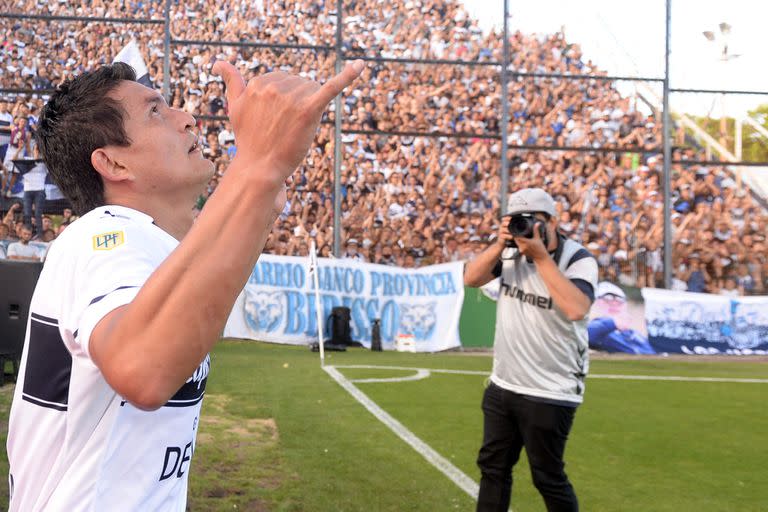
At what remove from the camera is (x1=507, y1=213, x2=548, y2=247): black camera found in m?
5.11

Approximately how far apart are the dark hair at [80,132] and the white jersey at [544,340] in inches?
136

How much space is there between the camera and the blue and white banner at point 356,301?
17.7 meters

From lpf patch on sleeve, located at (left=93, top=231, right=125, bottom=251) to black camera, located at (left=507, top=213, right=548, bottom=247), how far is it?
367cm

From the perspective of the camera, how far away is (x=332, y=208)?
20250 mm

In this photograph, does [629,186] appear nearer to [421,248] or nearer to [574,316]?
[421,248]

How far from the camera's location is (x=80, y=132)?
1.95m

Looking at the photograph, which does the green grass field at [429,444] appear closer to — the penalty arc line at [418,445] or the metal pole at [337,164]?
the penalty arc line at [418,445]

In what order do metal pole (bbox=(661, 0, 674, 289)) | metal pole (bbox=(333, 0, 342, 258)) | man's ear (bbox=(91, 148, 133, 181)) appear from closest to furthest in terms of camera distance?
man's ear (bbox=(91, 148, 133, 181)) < metal pole (bbox=(333, 0, 342, 258)) < metal pole (bbox=(661, 0, 674, 289))

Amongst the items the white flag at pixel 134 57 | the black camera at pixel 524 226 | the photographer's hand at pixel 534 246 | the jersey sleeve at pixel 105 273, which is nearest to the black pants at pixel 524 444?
the photographer's hand at pixel 534 246

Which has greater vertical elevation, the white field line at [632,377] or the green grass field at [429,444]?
the green grass field at [429,444]

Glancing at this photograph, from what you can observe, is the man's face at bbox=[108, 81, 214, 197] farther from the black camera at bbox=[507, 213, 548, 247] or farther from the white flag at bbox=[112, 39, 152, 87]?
the white flag at bbox=[112, 39, 152, 87]

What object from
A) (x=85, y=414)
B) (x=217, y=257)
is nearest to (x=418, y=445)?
Result: (x=85, y=414)

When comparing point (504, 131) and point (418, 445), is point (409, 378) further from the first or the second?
point (504, 131)

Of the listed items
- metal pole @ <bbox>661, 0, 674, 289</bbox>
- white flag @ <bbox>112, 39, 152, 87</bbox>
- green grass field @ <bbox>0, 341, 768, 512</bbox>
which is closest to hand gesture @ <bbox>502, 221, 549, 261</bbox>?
green grass field @ <bbox>0, 341, 768, 512</bbox>
